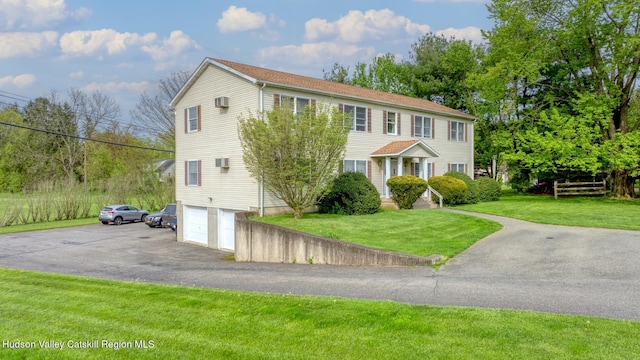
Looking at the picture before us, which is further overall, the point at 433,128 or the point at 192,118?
the point at 433,128

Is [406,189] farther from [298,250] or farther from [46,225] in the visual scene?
[46,225]

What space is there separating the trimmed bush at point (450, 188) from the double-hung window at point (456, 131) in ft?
16.9

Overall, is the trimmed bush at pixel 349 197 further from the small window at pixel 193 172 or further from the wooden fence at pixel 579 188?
the wooden fence at pixel 579 188

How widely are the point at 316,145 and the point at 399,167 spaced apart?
8438mm

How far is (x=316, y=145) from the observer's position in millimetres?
15438

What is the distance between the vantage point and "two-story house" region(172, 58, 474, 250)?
17.8m

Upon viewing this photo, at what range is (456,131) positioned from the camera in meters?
28.0

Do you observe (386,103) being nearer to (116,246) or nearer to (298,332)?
(116,246)

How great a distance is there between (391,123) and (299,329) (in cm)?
1900

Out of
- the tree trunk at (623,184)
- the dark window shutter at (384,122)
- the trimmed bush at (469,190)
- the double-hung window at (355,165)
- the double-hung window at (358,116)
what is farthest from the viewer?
the tree trunk at (623,184)

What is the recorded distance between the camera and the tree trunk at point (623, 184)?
25125 millimetres

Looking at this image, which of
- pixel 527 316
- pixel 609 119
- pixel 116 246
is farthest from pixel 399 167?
pixel 527 316

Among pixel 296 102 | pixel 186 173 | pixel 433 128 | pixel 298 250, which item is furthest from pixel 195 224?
pixel 433 128

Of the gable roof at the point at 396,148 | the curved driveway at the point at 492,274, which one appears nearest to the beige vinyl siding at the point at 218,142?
the curved driveway at the point at 492,274
